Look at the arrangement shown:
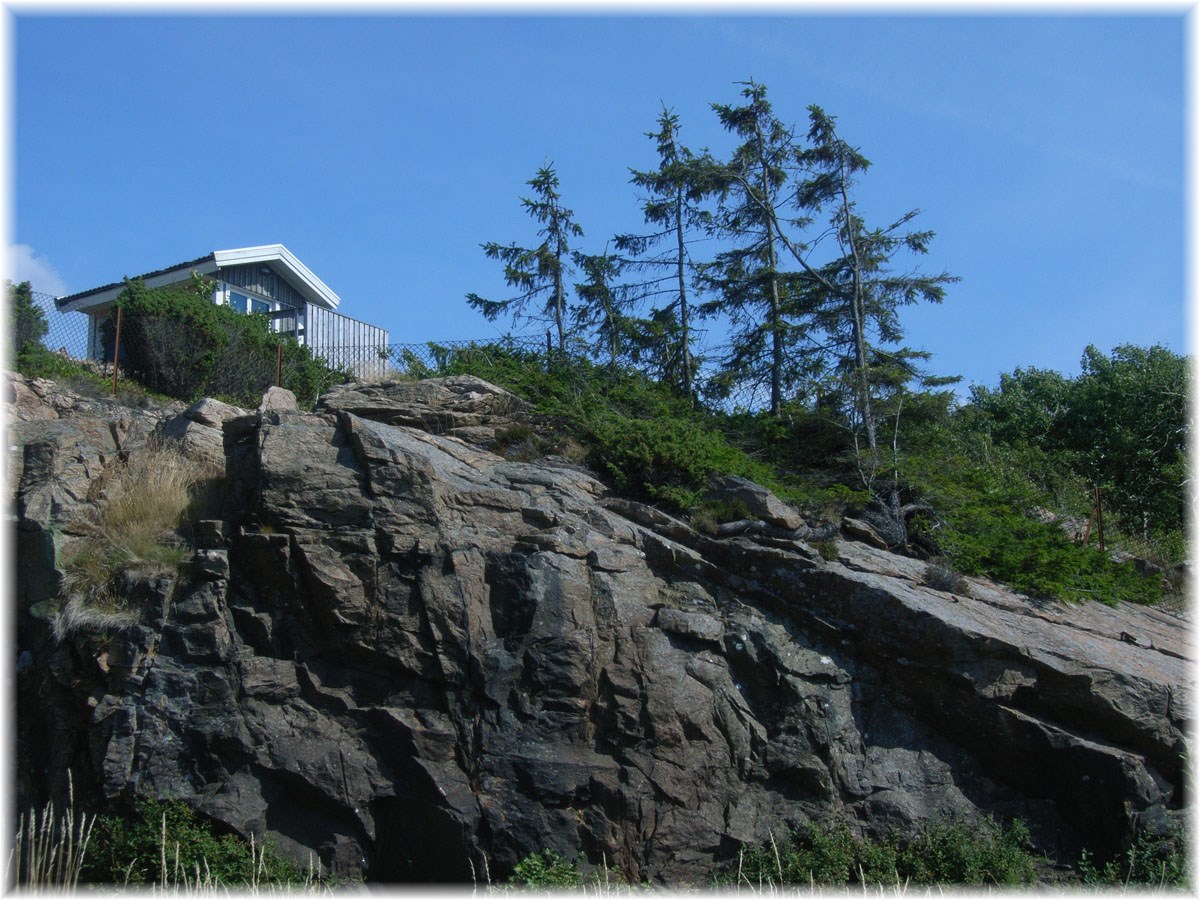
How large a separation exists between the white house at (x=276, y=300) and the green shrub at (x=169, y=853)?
12.0 m

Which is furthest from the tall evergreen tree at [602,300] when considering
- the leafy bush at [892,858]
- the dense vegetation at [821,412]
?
the leafy bush at [892,858]

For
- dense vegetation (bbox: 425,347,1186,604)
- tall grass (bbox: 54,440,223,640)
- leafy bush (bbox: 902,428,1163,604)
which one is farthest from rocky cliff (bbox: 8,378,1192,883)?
dense vegetation (bbox: 425,347,1186,604)

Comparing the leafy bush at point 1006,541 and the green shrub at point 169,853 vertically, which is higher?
the leafy bush at point 1006,541

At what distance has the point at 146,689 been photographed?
901cm

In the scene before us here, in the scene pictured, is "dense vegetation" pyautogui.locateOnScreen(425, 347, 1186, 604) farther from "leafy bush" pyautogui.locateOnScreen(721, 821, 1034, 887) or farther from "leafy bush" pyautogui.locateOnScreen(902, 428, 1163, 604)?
"leafy bush" pyautogui.locateOnScreen(721, 821, 1034, 887)

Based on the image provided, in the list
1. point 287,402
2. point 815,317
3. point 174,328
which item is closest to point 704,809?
point 287,402

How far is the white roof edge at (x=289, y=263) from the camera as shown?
24328 mm

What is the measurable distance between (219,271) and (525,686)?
1873cm

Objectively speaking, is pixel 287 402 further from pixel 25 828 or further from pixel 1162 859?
pixel 1162 859

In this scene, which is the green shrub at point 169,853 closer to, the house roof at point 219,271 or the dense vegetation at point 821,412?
the dense vegetation at point 821,412

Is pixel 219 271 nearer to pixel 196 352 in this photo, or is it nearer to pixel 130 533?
pixel 196 352

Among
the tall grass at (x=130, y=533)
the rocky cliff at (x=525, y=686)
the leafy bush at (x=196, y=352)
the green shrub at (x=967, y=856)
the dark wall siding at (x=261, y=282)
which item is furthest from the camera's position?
the dark wall siding at (x=261, y=282)

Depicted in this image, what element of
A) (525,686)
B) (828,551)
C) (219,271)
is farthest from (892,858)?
(219,271)

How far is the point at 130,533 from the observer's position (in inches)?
395
